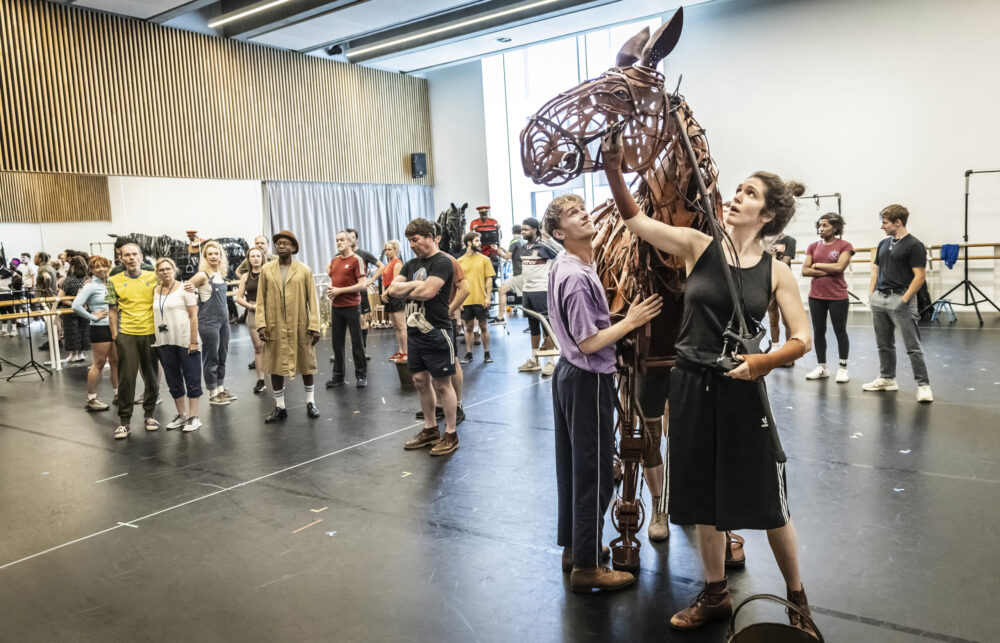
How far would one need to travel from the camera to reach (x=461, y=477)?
4629 mm

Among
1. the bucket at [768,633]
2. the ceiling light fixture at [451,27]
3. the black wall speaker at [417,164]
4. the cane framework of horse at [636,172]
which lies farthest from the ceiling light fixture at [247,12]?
the bucket at [768,633]

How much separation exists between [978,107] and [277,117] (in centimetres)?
1225

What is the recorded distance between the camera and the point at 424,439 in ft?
17.5

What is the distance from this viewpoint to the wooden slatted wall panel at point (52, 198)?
11.5m

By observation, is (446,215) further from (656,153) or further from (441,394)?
(656,153)

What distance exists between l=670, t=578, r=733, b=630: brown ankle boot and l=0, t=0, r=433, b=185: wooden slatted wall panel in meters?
11.6

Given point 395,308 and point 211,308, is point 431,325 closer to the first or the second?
point 211,308

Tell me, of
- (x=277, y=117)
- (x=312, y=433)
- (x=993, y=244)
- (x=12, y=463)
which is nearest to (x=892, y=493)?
(x=312, y=433)

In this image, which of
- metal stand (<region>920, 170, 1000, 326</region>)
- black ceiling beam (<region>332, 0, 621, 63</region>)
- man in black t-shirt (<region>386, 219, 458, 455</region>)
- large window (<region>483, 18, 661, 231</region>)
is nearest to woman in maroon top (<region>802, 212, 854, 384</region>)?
man in black t-shirt (<region>386, 219, 458, 455</region>)

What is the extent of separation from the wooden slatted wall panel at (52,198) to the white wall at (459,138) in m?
7.79

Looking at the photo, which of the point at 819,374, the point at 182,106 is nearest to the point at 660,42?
the point at 819,374

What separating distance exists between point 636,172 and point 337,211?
1398 cm

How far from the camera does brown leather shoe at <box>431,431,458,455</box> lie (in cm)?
511

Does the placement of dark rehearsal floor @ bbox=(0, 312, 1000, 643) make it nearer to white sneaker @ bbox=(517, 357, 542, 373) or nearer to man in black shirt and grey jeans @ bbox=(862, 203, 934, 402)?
man in black shirt and grey jeans @ bbox=(862, 203, 934, 402)
